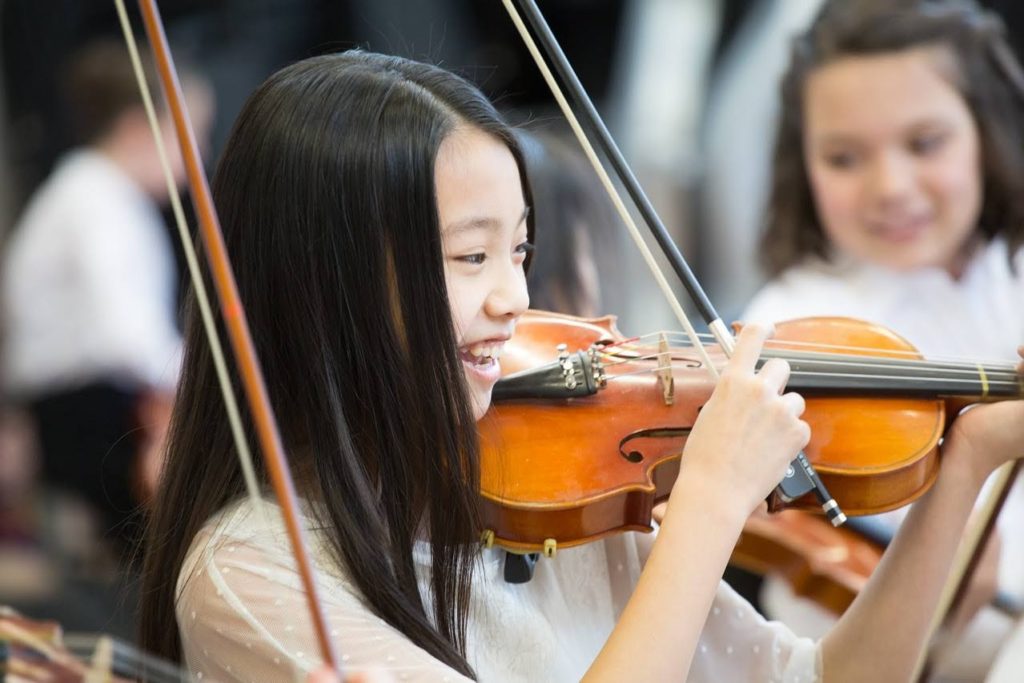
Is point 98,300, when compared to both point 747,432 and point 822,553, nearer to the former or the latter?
point 822,553

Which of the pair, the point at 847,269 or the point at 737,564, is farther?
the point at 847,269

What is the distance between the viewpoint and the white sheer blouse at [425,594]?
3.08 ft

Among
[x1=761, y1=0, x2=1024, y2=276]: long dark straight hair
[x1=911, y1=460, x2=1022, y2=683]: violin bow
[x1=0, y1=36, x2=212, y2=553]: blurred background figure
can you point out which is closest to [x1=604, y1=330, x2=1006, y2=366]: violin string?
[x1=911, y1=460, x2=1022, y2=683]: violin bow

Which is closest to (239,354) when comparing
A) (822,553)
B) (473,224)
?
(473,224)

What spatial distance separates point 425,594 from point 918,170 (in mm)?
1143

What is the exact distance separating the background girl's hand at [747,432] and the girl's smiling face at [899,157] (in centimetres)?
95

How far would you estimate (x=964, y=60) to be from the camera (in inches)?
75.6

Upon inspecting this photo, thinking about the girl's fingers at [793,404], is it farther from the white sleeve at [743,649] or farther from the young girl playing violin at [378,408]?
the white sleeve at [743,649]

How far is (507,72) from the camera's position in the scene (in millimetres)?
4250

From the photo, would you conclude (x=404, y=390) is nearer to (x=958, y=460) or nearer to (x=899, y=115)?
(x=958, y=460)

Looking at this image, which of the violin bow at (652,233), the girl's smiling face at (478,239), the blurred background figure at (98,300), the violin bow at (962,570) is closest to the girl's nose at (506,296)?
the girl's smiling face at (478,239)

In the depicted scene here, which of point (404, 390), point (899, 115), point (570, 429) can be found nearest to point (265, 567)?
point (404, 390)

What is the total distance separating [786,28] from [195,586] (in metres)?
3.35

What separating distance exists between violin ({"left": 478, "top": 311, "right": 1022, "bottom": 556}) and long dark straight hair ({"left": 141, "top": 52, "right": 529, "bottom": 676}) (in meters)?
0.06
